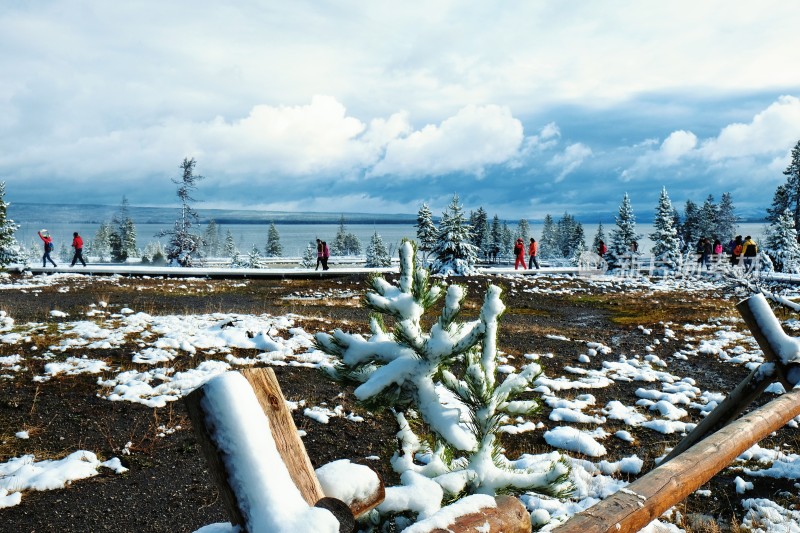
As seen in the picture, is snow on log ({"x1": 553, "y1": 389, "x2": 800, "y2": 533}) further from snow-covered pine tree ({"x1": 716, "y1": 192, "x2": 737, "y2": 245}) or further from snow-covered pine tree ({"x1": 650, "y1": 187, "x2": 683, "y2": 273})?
snow-covered pine tree ({"x1": 716, "y1": 192, "x2": 737, "y2": 245})

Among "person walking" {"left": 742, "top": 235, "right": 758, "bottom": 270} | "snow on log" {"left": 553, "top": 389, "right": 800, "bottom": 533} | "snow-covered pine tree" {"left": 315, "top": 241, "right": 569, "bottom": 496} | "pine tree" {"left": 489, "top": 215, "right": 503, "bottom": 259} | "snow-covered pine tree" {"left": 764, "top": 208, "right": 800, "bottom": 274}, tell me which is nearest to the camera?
Answer: "snow on log" {"left": 553, "top": 389, "right": 800, "bottom": 533}

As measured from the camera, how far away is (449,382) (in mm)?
3002

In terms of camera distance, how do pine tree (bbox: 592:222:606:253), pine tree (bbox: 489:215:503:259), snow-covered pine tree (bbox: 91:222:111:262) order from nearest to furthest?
pine tree (bbox: 592:222:606:253) < pine tree (bbox: 489:215:503:259) < snow-covered pine tree (bbox: 91:222:111:262)

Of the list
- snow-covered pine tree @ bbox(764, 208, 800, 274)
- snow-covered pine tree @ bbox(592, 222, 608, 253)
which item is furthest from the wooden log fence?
snow-covered pine tree @ bbox(592, 222, 608, 253)

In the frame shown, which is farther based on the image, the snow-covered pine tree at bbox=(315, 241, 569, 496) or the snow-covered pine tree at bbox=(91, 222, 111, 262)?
the snow-covered pine tree at bbox=(91, 222, 111, 262)

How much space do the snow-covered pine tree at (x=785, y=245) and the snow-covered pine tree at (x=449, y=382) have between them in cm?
4639

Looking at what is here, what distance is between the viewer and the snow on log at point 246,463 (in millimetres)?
1503

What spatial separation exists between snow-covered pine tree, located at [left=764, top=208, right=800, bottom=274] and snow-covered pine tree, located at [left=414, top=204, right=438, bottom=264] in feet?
86.0

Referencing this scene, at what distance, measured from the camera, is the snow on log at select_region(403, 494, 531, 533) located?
180 cm

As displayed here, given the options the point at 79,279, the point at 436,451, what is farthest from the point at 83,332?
the point at 79,279

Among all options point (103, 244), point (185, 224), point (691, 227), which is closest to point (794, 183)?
point (691, 227)

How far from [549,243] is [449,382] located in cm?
11113

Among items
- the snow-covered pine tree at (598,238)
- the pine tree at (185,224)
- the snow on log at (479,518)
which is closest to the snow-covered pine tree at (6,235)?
the pine tree at (185,224)

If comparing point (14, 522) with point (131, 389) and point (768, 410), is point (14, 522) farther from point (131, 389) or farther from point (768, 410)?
point (768, 410)
